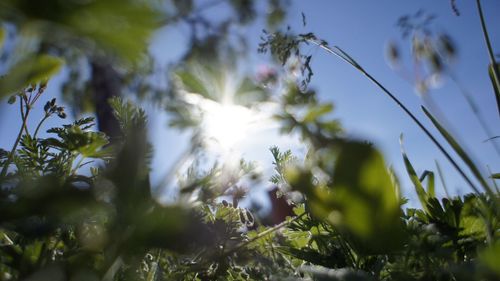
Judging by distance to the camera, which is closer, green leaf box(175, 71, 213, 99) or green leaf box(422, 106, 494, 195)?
green leaf box(175, 71, 213, 99)

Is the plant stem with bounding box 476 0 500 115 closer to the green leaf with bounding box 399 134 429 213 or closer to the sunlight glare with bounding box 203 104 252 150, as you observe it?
the green leaf with bounding box 399 134 429 213

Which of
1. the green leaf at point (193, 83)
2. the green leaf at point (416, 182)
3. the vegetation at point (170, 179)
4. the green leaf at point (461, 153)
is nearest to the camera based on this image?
the vegetation at point (170, 179)

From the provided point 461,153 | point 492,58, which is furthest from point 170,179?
point 492,58

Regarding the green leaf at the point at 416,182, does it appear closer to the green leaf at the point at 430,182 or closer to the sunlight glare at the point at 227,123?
the green leaf at the point at 430,182

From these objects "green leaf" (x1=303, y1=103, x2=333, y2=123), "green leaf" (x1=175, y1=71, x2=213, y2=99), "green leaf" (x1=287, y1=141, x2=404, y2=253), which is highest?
"green leaf" (x1=175, y1=71, x2=213, y2=99)

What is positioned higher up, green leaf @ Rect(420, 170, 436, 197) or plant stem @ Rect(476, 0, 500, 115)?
plant stem @ Rect(476, 0, 500, 115)

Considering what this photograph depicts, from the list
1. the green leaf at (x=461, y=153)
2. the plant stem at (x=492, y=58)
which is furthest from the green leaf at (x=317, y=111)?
the plant stem at (x=492, y=58)

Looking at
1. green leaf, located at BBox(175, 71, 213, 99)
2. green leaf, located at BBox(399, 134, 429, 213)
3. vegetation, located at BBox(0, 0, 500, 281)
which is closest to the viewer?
vegetation, located at BBox(0, 0, 500, 281)

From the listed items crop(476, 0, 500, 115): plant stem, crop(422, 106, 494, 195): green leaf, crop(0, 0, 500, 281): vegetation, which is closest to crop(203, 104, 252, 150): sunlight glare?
crop(0, 0, 500, 281): vegetation

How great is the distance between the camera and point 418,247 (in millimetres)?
331

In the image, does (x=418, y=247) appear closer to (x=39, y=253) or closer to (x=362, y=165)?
(x=362, y=165)

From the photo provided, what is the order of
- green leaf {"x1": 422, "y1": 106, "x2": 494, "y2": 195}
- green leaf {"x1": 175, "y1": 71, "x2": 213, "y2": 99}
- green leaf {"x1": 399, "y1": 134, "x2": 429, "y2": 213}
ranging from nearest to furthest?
green leaf {"x1": 175, "y1": 71, "x2": 213, "y2": 99}, green leaf {"x1": 422, "y1": 106, "x2": 494, "y2": 195}, green leaf {"x1": 399, "y1": 134, "x2": 429, "y2": 213}

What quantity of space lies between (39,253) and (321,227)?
52 centimetres

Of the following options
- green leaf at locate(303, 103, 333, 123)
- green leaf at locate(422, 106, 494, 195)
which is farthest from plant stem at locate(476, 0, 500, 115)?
green leaf at locate(303, 103, 333, 123)
